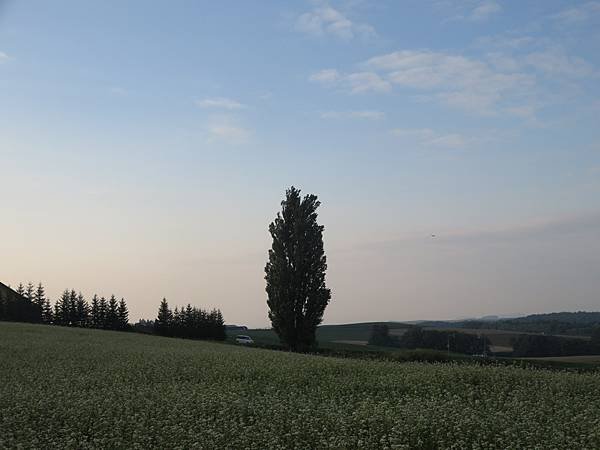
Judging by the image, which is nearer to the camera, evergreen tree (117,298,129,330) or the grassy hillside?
evergreen tree (117,298,129,330)

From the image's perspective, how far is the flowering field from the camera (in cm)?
1020

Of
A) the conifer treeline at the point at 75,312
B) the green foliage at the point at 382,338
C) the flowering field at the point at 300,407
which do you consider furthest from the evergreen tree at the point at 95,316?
the flowering field at the point at 300,407

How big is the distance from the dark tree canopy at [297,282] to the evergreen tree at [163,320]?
38186mm

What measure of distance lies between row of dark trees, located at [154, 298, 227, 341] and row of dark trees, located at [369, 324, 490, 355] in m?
21.7

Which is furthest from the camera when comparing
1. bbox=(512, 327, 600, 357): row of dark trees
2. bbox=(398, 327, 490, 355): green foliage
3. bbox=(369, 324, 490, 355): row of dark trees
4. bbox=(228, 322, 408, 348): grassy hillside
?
bbox=(228, 322, 408, 348): grassy hillside

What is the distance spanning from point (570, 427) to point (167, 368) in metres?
13.1

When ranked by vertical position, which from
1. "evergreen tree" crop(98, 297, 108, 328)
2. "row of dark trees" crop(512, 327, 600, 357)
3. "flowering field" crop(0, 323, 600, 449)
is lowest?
"row of dark trees" crop(512, 327, 600, 357)

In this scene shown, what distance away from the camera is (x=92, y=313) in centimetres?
8738


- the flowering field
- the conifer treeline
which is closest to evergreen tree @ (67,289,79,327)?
the conifer treeline

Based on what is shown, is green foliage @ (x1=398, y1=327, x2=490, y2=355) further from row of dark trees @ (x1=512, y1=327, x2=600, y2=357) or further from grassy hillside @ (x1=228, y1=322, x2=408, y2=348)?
grassy hillside @ (x1=228, y1=322, x2=408, y2=348)

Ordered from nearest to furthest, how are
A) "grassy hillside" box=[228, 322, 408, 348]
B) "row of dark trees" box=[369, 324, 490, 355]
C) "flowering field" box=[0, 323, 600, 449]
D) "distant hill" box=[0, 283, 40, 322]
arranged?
1. "flowering field" box=[0, 323, 600, 449]
2. "row of dark trees" box=[369, 324, 490, 355]
3. "distant hill" box=[0, 283, 40, 322]
4. "grassy hillside" box=[228, 322, 408, 348]

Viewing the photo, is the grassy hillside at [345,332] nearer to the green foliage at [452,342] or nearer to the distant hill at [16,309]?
the green foliage at [452,342]

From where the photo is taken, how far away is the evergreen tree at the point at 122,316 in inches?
3415

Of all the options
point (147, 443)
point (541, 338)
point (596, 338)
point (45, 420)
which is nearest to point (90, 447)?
point (147, 443)
